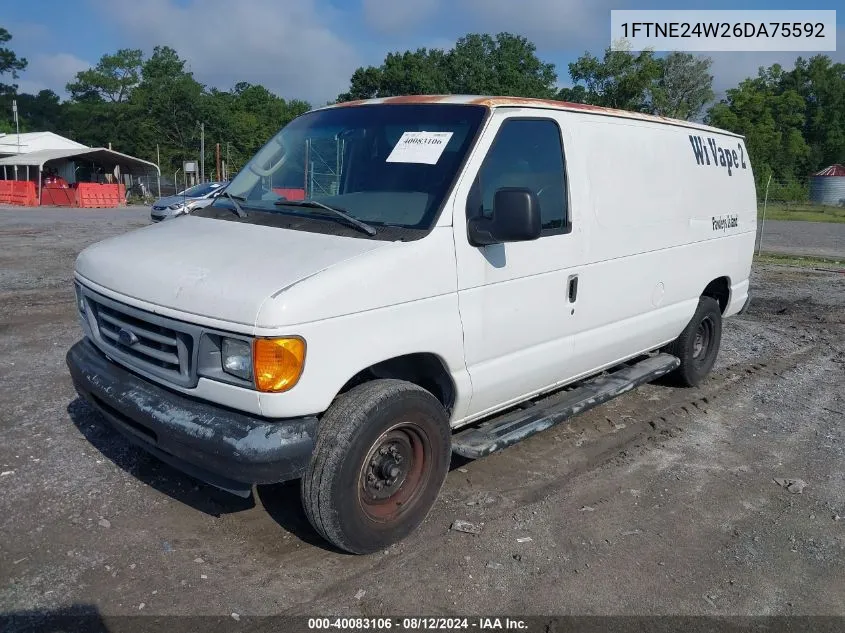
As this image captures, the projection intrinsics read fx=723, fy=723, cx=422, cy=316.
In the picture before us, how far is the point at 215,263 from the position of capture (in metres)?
3.43

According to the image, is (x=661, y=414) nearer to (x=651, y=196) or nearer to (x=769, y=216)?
(x=651, y=196)

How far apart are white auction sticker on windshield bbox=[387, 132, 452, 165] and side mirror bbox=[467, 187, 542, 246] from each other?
0.47 metres

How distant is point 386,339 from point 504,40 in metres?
75.9

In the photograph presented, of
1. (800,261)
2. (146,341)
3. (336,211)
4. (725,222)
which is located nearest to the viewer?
(146,341)

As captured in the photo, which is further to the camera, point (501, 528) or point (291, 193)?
point (291, 193)

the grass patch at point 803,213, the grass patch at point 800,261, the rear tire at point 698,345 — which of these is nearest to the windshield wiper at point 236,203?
the rear tire at point 698,345

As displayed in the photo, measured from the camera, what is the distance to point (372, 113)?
4.39 m

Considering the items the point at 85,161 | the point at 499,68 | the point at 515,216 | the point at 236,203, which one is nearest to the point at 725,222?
the point at 515,216

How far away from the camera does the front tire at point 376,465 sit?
3.27 meters

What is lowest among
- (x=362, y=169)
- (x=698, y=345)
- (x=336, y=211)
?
(x=698, y=345)

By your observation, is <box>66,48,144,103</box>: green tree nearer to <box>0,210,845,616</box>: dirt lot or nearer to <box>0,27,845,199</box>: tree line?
<box>0,27,845,199</box>: tree line

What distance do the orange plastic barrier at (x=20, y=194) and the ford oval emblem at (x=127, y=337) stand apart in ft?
119

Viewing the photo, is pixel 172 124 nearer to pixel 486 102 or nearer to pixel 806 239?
pixel 806 239

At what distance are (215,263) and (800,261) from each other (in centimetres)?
1569
